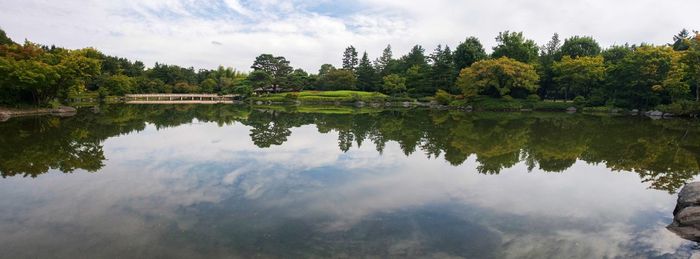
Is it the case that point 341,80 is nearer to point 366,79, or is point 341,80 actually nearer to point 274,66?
point 366,79

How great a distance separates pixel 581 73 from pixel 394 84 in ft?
78.7

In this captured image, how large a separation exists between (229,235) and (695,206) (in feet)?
25.9

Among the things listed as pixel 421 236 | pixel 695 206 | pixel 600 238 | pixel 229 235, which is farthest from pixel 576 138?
pixel 229 235

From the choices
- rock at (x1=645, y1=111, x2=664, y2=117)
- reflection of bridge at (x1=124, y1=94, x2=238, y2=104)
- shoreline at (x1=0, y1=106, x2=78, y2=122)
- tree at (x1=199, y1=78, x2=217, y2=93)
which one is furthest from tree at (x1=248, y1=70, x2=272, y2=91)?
rock at (x1=645, y1=111, x2=664, y2=117)

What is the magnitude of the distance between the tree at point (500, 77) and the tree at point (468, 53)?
357 inches

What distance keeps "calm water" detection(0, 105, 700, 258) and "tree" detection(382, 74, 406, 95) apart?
43166 millimetres

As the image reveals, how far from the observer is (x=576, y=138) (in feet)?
61.1

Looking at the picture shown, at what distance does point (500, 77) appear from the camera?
147 ft

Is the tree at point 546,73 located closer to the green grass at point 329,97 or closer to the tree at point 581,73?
the tree at point 581,73

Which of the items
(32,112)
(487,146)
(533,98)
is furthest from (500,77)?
(32,112)

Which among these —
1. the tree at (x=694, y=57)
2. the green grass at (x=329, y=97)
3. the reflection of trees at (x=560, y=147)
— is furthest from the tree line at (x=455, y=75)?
the reflection of trees at (x=560, y=147)

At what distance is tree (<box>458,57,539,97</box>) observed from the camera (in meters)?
43.4

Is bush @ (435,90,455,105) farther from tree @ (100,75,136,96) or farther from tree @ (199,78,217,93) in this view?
tree @ (100,75,136,96)

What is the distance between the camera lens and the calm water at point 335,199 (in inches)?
224
